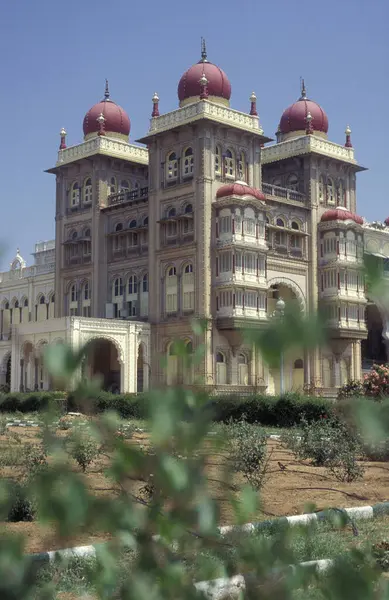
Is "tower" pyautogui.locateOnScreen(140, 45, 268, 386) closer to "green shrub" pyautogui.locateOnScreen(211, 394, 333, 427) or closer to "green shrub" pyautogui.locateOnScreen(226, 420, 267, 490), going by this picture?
"green shrub" pyautogui.locateOnScreen(211, 394, 333, 427)

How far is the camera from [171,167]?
3775cm

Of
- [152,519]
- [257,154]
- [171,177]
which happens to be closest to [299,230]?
[257,154]

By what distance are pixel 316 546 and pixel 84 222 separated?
118 feet

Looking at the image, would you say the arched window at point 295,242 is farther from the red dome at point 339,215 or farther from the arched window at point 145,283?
the arched window at point 145,283

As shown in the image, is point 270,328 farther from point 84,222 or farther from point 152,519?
point 84,222

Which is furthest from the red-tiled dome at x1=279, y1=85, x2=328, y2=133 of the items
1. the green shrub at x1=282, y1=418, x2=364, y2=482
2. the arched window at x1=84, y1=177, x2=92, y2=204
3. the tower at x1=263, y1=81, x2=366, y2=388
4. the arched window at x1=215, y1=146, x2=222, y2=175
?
the green shrub at x1=282, y1=418, x2=364, y2=482

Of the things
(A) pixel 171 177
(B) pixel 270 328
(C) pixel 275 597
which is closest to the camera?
(B) pixel 270 328

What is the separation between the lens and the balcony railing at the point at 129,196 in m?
39.6

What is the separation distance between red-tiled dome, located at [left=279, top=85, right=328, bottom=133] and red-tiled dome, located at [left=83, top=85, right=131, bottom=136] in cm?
863

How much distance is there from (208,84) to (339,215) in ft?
30.0

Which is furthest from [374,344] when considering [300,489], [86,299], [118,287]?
[300,489]

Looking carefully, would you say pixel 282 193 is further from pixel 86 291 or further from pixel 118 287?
pixel 86 291

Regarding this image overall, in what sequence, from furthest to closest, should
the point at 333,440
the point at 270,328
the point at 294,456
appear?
1. the point at 294,456
2. the point at 333,440
3. the point at 270,328

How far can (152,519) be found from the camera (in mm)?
1640
